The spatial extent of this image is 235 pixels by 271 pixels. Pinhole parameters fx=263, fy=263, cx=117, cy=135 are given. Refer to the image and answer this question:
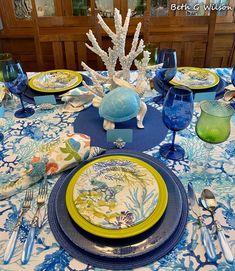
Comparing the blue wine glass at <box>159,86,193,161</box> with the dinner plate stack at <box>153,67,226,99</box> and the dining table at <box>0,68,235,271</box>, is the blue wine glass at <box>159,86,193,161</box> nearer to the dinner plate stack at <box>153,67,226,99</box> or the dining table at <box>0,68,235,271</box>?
the dining table at <box>0,68,235,271</box>

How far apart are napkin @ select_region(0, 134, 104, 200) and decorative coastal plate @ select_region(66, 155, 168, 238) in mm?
45

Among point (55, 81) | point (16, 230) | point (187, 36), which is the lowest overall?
point (16, 230)

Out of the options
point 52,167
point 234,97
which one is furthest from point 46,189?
point 234,97

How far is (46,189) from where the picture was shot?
0.65 m

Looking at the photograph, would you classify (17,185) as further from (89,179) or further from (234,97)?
(234,97)

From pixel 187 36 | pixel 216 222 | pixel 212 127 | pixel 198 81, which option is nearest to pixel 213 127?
pixel 212 127

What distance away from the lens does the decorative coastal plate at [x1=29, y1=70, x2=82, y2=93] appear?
1.07 meters

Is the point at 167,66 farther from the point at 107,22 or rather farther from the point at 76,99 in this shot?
the point at 107,22

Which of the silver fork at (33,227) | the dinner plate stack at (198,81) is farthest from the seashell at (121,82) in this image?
the silver fork at (33,227)

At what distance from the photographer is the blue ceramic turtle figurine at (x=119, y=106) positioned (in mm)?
827

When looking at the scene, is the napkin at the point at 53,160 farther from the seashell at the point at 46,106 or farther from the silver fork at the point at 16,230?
the seashell at the point at 46,106

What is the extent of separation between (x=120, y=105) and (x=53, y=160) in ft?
0.90

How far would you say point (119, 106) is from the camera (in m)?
0.83

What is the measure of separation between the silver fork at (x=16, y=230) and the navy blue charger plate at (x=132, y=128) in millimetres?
253
